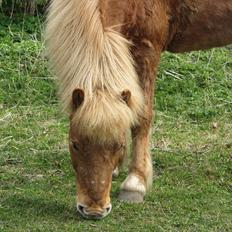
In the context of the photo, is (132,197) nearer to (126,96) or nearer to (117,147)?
(117,147)

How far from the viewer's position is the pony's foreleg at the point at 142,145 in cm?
489

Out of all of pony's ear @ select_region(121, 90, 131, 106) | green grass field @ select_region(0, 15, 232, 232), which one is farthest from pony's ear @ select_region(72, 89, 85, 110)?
green grass field @ select_region(0, 15, 232, 232)

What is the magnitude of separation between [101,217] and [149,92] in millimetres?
1084

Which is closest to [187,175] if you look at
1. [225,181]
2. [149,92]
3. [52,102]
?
[225,181]

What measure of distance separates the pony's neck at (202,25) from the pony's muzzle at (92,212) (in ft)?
5.03

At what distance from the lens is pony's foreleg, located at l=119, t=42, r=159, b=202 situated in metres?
4.89

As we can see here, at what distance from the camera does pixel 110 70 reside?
14.4 feet

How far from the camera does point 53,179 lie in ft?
17.1

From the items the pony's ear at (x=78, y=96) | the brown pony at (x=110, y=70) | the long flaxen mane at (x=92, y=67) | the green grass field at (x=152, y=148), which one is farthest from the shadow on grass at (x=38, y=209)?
the pony's ear at (x=78, y=96)

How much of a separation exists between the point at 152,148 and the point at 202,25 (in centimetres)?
121

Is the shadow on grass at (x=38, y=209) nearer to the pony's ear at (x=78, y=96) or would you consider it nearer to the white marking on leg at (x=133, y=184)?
the white marking on leg at (x=133, y=184)

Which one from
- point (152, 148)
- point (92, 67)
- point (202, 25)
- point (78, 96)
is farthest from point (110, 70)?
point (152, 148)

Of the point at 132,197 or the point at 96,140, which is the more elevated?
the point at 96,140

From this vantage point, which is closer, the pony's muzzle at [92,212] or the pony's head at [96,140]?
the pony's head at [96,140]
